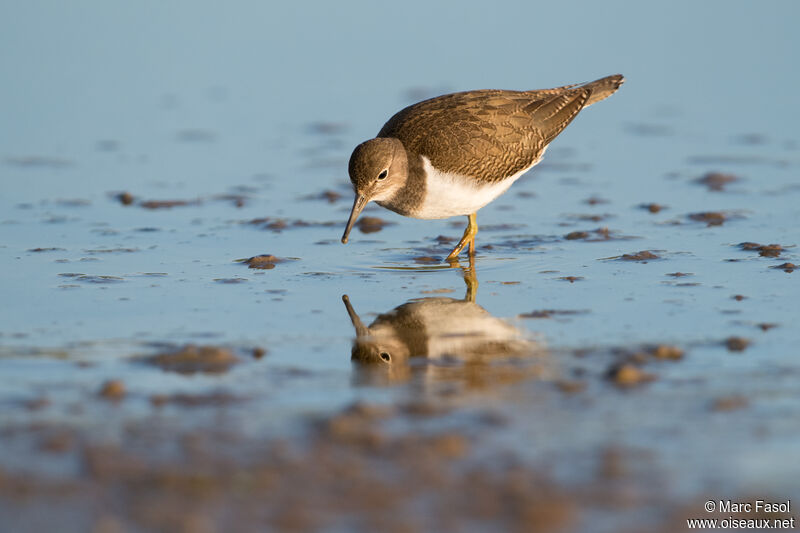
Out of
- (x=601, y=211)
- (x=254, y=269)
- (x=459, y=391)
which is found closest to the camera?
(x=459, y=391)

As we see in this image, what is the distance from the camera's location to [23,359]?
5211mm

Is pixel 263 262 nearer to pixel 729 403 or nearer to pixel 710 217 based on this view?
pixel 710 217

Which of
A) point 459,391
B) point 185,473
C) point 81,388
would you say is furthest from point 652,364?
point 81,388

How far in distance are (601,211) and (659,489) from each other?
4.70 metres

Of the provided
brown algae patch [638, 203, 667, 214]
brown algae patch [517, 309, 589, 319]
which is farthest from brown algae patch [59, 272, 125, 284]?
brown algae patch [638, 203, 667, 214]

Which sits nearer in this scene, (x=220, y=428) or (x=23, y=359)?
(x=220, y=428)

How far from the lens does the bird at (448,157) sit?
7098mm

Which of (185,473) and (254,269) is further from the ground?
(254,269)

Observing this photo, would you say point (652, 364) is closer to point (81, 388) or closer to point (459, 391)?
point (459, 391)

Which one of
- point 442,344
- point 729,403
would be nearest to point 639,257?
point 442,344

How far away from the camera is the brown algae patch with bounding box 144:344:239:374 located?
5086mm

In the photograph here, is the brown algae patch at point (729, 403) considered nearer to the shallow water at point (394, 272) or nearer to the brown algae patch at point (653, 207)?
the shallow water at point (394, 272)

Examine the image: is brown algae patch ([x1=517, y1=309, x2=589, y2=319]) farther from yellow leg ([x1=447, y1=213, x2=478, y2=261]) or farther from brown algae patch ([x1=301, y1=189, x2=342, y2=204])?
brown algae patch ([x1=301, y1=189, x2=342, y2=204])

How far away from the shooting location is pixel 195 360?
5.17m
